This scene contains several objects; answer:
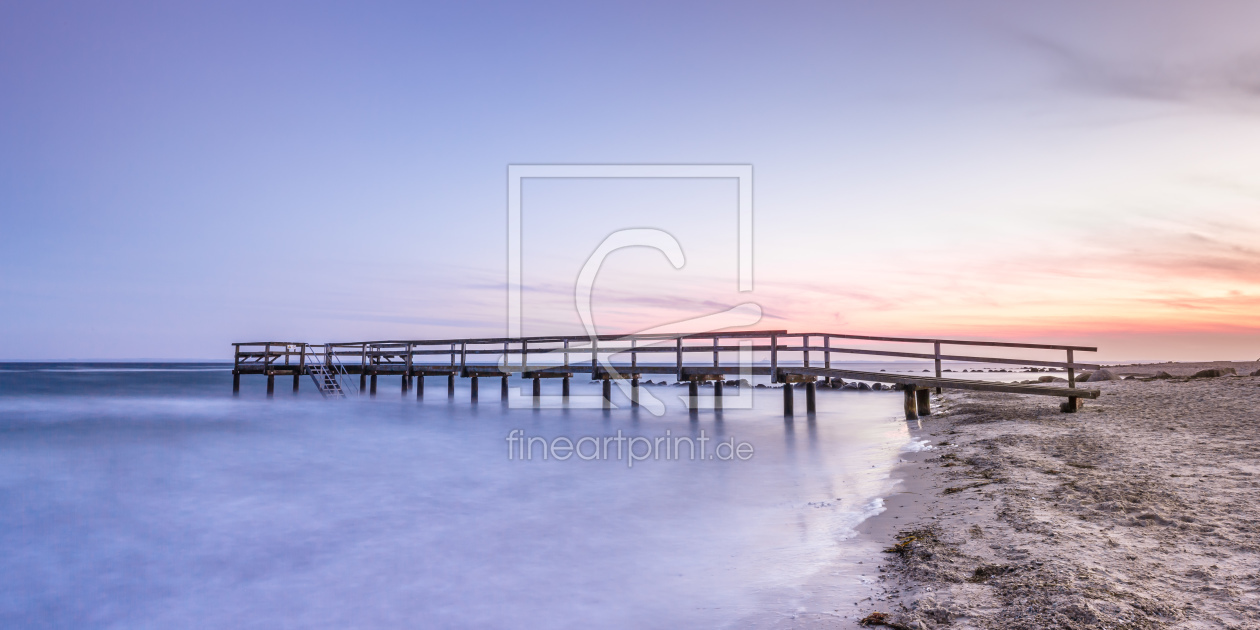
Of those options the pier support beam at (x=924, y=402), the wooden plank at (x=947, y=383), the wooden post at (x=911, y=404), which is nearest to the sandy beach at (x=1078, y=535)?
the wooden plank at (x=947, y=383)

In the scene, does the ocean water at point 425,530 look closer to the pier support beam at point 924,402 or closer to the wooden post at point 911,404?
the wooden post at point 911,404

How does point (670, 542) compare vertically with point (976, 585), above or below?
below

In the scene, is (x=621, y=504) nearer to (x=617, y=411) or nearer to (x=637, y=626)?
(x=637, y=626)

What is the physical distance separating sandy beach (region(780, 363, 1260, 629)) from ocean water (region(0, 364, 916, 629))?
0.50 metres

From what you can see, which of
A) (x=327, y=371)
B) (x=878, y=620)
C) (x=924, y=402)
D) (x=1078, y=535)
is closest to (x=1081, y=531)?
(x=1078, y=535)

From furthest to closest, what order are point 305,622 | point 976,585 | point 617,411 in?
point 617,411, point 305,622, point 976,585

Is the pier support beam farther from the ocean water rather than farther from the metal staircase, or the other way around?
the metal staircase

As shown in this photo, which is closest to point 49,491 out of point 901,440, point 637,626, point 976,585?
point 637,626

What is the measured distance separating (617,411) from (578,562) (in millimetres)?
16547

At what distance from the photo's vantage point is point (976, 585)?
402 centimetres

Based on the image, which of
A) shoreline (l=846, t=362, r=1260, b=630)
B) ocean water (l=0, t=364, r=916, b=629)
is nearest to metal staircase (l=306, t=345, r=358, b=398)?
ocean water (l=0, t=364, r=916, b=629)

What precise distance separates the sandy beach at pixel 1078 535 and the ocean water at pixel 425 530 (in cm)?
50

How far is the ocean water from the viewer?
5.10m

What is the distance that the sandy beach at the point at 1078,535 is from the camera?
3.48 m
